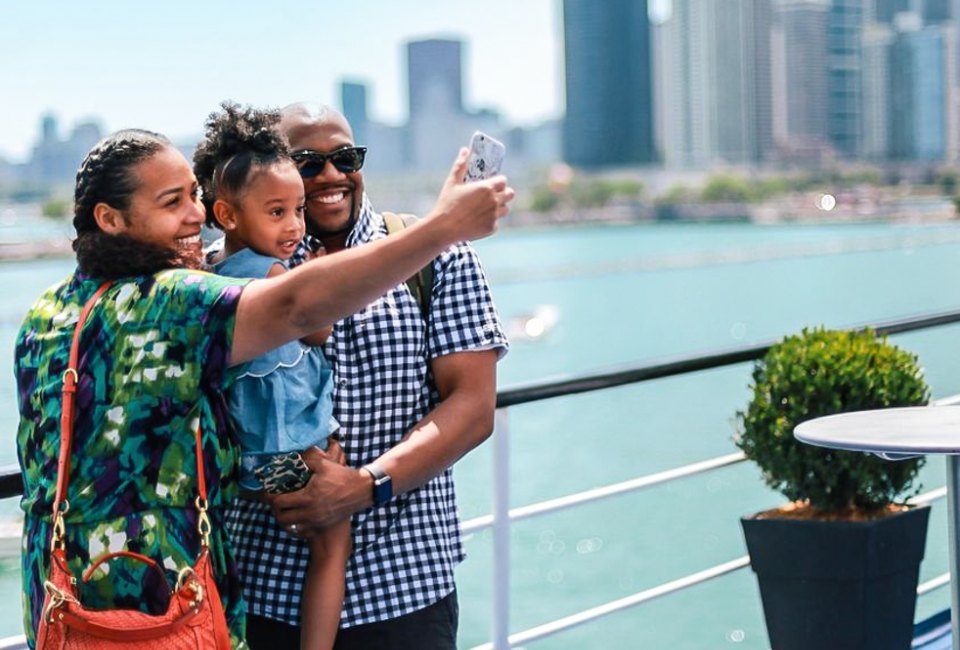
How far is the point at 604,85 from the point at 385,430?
4607 centimetres

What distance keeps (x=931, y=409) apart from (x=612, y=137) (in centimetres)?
4400

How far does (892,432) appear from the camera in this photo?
7.60ft

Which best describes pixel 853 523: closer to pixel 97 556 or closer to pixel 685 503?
pixel 97 556

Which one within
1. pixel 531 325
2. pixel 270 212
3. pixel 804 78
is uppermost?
pixel 270 212

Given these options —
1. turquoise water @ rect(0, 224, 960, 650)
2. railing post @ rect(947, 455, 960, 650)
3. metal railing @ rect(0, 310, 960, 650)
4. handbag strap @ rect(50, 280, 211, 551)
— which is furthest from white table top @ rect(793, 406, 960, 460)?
handbag strap @ rect(50, 280, 211, 551)

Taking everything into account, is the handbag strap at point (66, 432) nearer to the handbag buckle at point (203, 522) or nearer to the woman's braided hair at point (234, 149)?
the handbag buckle at point (203, 522)

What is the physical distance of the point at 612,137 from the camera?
151 ft

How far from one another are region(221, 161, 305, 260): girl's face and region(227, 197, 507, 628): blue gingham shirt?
165 mm

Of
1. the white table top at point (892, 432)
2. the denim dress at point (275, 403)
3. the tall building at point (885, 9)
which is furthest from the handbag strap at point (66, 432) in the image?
the tall building at point (885, 9)

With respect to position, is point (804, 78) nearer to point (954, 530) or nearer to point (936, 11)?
point (936, 11)

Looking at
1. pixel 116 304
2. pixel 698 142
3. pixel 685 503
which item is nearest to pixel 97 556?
pixel 116 304

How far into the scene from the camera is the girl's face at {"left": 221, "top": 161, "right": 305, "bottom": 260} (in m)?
1.78

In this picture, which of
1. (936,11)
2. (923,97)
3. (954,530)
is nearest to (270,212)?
(954,530)

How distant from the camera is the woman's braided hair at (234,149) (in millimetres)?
1789
